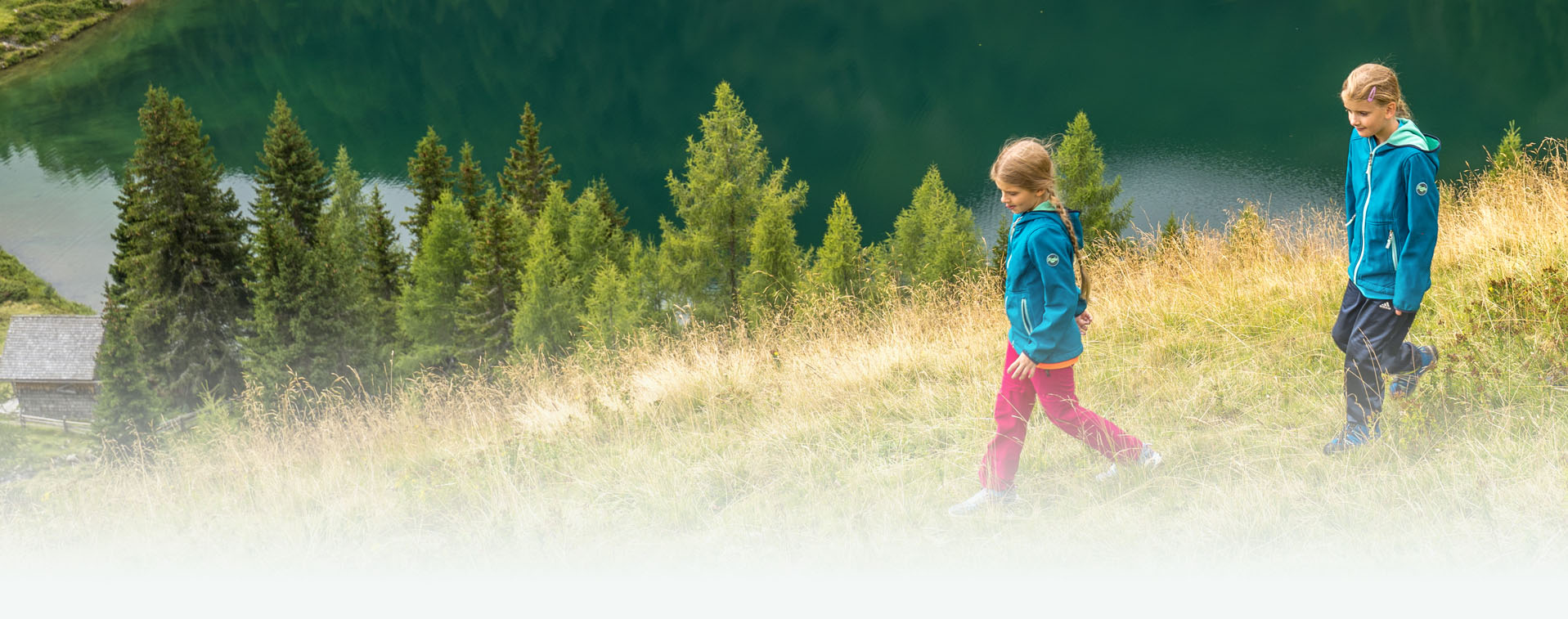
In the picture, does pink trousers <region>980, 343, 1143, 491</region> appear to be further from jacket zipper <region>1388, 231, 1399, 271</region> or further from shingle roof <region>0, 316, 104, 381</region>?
shingle roof <region>0, 316, 104, 381</region>

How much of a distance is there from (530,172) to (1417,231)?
1809 inches

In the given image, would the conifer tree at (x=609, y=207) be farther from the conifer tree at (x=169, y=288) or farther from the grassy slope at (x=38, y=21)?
the grassy slope at (x=38, y=21)

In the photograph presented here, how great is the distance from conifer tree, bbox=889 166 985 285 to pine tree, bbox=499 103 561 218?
20.0 metres

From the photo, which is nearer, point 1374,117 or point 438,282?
point 1374,117

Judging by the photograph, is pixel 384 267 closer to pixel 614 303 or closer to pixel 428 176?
pixel 428 176

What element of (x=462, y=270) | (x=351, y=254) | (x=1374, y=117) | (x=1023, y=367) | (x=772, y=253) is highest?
(x=351, y=254)

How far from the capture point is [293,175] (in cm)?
4750

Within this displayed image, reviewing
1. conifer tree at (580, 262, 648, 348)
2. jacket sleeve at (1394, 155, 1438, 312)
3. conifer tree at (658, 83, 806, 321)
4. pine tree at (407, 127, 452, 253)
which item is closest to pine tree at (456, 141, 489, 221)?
pine tree at (407, 127, 452, 253)

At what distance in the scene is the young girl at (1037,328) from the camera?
350 centimetres

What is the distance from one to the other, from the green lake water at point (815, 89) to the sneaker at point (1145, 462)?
31307 mm

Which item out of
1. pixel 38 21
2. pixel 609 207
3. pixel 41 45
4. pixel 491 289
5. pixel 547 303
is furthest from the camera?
pixel 38 21

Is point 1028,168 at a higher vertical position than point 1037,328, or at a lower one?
higher

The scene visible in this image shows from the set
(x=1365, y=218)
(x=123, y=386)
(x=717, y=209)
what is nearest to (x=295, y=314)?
(x=123, y=386)

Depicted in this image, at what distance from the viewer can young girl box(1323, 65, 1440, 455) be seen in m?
3.48
